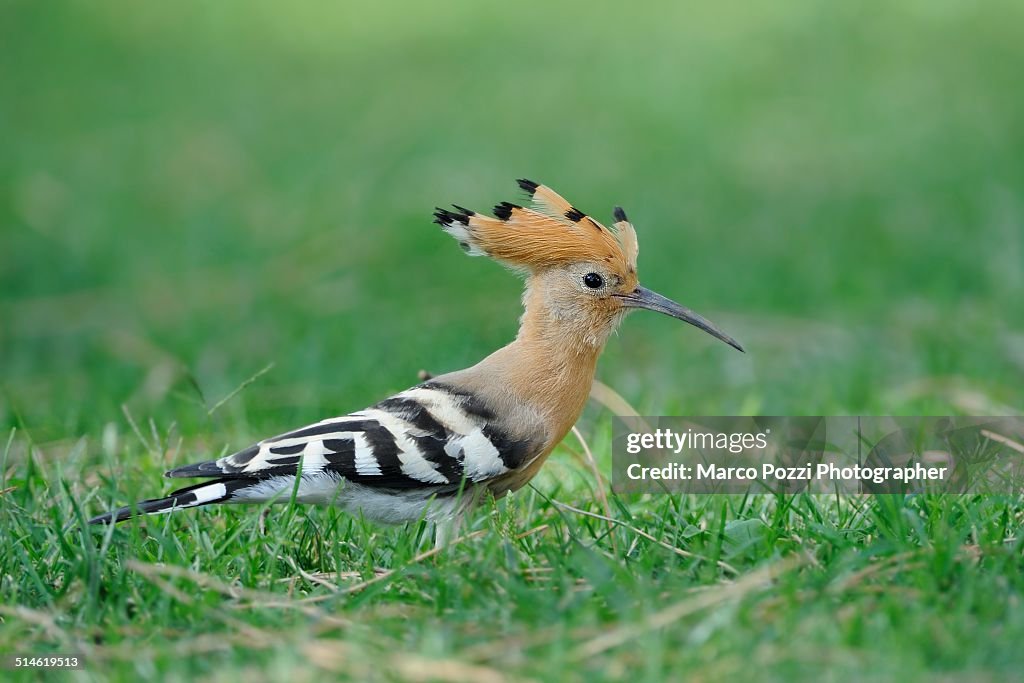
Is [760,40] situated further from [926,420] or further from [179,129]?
[926,420]

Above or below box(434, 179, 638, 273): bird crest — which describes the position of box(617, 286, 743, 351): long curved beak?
below

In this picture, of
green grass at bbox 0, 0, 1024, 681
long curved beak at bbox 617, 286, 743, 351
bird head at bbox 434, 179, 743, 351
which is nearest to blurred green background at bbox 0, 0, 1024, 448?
green grass at bbox 0, 0, 1024, 681

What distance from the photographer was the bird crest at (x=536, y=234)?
12.3 feet

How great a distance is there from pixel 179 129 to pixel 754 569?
886cm

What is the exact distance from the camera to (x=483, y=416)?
3.58 metres

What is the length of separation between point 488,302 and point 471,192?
7.13 feet

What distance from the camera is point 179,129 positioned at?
1096cm

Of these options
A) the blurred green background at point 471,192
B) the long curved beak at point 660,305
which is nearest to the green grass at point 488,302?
the blurred green background at point 471,192

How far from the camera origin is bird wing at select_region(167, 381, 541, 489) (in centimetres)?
345

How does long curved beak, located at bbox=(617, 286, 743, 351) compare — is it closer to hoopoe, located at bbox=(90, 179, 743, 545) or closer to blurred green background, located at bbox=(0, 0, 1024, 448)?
hoopoe, located at bbox=(90, 179, 743, 545)

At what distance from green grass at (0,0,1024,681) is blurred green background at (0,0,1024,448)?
35mm

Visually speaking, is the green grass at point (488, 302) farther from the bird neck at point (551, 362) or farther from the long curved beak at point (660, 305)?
the long curved beak at point (660, 305)

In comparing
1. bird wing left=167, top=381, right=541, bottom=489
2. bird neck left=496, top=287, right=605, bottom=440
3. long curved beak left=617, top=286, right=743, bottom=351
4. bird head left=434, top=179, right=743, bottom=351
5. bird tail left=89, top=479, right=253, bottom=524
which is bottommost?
bird tail left=89, top=479, right=253, bottom=524

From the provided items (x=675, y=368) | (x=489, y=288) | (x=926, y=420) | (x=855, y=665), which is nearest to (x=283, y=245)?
(x=489, y=288)
